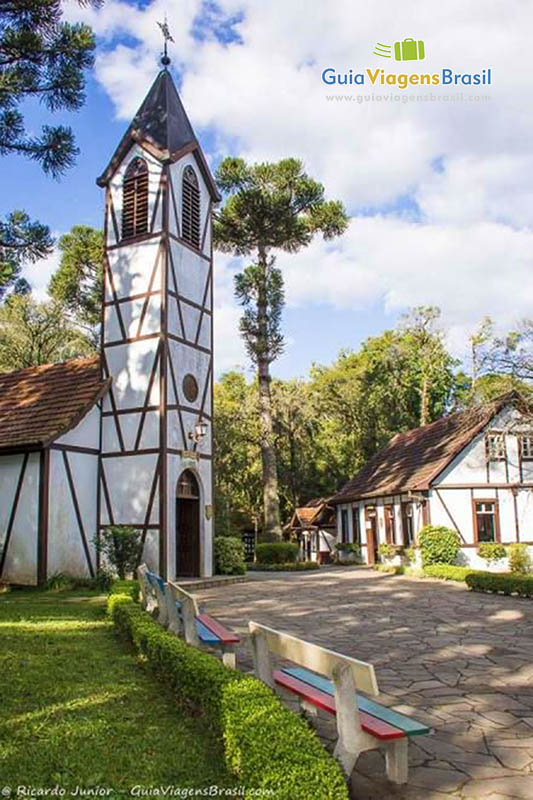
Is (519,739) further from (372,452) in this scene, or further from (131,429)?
(372,452)

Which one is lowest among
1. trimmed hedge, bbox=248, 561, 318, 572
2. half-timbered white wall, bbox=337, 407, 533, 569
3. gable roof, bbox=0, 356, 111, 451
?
trimmed hedge, bbox=248, 561, 318, 572

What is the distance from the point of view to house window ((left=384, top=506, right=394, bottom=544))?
25.1 m

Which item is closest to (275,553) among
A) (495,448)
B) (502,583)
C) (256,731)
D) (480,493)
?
(480,493)

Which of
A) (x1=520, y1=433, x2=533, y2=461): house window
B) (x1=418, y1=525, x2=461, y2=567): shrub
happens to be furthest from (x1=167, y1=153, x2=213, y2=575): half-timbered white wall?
(x1=520, y1=433, x2=533, y2=461): house window

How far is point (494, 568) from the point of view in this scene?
21828 millimetres

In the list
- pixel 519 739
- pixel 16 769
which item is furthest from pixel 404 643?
pixel 16 769

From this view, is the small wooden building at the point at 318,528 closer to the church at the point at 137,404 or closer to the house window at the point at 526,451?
the house window at the point at 526,451

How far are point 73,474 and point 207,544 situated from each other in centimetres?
410

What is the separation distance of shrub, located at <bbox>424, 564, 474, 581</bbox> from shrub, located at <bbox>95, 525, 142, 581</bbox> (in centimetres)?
822

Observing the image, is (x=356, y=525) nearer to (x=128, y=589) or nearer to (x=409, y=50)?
(x=128, y=589)

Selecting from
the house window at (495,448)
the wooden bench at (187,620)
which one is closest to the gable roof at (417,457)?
the house window at (495,448)

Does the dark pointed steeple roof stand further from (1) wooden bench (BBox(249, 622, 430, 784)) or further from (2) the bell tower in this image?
(1) wooden bench (BBox(249, 622, 430, 784))

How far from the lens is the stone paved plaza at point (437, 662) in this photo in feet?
13.5

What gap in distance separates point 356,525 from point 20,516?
15.8m
